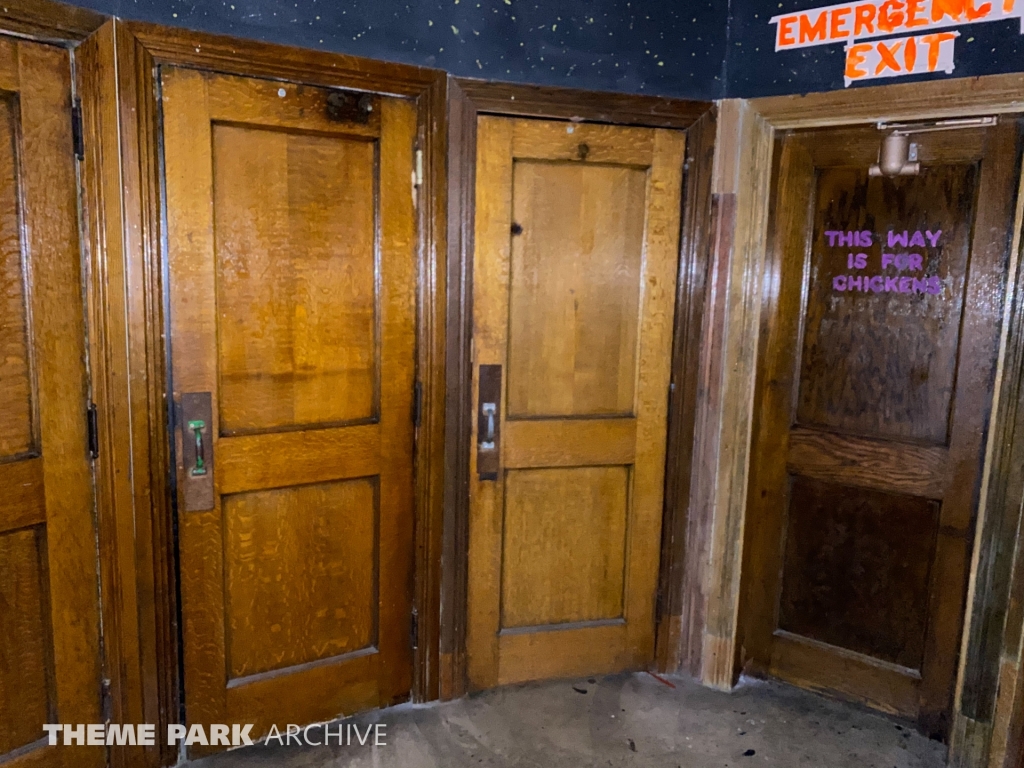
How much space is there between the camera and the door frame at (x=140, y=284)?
180 cm

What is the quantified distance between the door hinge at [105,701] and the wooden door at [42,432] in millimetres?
15

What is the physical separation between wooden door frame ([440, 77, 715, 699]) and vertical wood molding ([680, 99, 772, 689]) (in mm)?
45

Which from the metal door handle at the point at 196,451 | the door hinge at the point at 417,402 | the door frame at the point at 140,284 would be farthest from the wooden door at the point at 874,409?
the metal door handle at the point at 196,451

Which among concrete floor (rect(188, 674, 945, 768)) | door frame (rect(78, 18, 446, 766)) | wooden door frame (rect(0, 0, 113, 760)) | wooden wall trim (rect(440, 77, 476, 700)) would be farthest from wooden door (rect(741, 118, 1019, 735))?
wooden door frame (rect(0, 0, 113, 760))

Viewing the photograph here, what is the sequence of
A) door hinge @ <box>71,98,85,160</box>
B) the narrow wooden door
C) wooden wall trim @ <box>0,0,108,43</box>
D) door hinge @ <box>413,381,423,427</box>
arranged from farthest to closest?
door hinge @ <box>413,381,423,427</box>, the narrow wooden door, door hinge @ <box>71,98,85,160</box>, wooden wall trim @ <box>0,0,108,43</box>

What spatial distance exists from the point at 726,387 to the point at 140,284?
6.02 ft

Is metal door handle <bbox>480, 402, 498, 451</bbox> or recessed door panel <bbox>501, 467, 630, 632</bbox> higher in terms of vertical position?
metal door handle <bbox>480, 402, 498, 451</bbox>

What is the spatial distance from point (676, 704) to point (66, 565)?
76.3 inches

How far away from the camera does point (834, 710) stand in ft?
8.31

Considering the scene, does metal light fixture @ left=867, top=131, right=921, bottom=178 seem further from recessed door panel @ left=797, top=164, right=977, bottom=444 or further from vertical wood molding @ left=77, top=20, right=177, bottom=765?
vertical wood molding @ left=77, top=20, right=177, bottom=765

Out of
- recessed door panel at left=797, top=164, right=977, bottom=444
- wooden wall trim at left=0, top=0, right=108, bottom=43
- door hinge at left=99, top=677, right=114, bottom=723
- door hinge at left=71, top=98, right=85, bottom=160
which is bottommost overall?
door hinge at left=99, top=677, right=114, bottom=723

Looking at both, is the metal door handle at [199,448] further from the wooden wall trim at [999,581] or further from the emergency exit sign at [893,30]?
the wooden wall trim at [999,581]

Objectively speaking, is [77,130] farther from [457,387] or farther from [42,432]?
[457,387]

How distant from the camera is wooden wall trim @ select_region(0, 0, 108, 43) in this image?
5.33 feet
